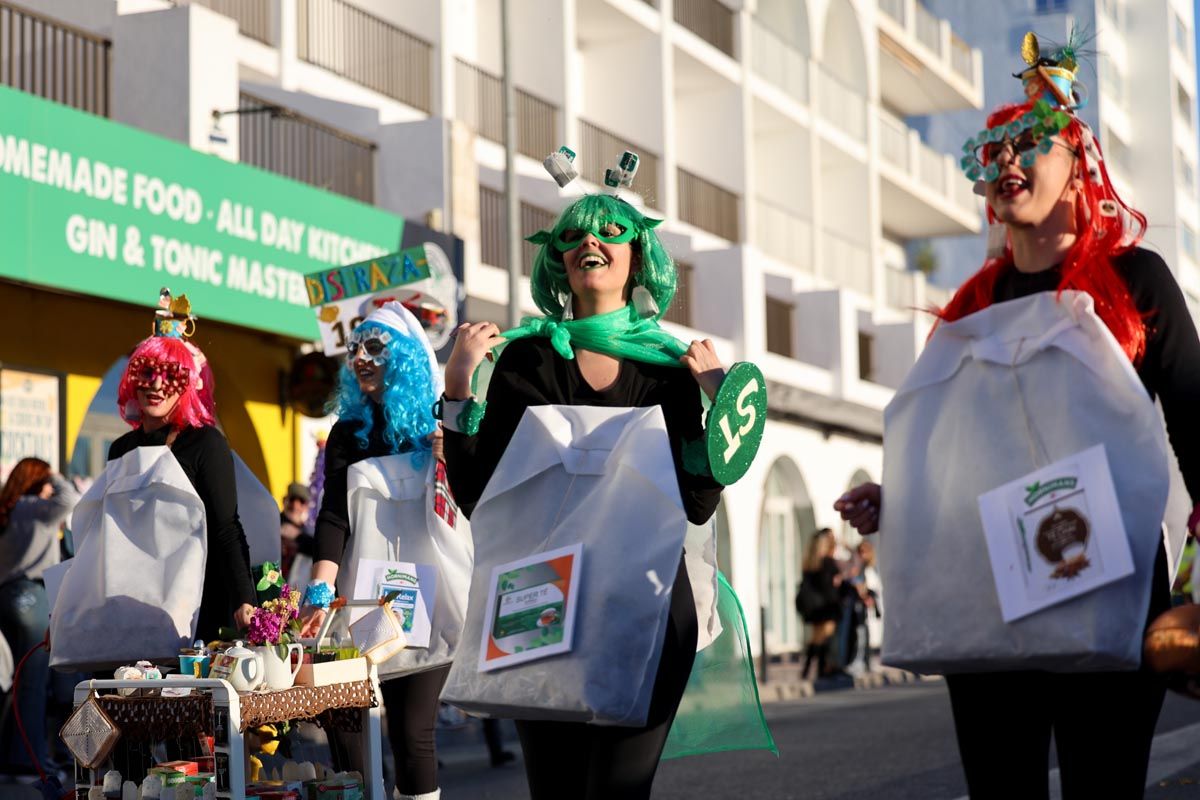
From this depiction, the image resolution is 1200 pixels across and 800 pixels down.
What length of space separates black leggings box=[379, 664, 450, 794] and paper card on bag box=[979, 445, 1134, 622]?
9.17 feet

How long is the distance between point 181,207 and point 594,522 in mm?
11555

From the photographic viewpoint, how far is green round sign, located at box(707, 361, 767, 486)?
408cm

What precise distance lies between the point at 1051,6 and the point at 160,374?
5113 cm

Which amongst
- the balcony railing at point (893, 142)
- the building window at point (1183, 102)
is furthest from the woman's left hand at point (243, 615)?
the building window at point (1183, 102)

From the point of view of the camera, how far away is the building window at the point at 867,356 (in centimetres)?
3666

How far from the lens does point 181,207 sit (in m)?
14.9

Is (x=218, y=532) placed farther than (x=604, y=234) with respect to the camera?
Yes

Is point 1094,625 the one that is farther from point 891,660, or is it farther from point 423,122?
point 423,122

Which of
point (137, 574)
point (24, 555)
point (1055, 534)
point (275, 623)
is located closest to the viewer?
point (1055, 534)

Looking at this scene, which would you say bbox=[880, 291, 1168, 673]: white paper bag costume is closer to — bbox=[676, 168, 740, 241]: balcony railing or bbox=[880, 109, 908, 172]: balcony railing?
bbox=[676, 168, 740, 241]: balcony railing

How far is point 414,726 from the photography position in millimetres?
5949

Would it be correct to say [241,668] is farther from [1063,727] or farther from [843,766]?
[843,766]

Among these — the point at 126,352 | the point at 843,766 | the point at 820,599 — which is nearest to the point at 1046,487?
the point at 843,766

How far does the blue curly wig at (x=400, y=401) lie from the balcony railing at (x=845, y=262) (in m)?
28.9
